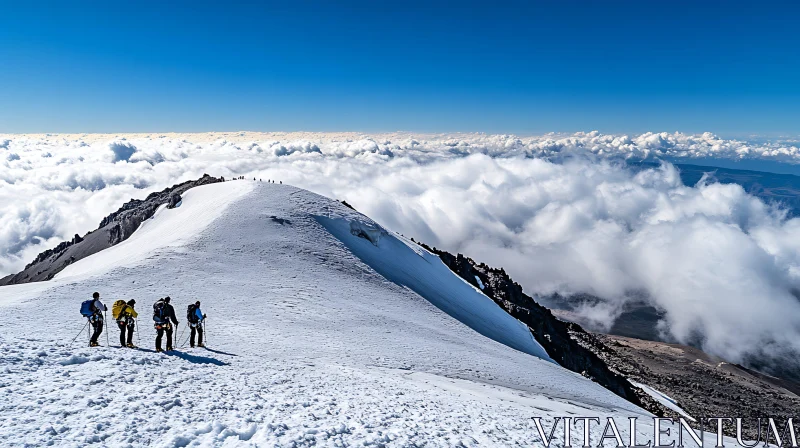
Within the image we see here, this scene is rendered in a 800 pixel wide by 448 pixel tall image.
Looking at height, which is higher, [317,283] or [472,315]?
[317,283]

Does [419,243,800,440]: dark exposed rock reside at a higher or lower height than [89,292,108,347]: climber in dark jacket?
lower

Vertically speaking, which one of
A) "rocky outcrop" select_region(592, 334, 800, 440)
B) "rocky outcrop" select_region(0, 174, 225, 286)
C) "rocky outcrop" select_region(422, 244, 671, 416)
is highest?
"rocky outcrop" select_region(0, 174, 225, 286)

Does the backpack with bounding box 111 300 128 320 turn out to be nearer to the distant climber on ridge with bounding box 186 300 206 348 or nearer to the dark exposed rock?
the distant climber on ridge with bounding box 186 300 206 348

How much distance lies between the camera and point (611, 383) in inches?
2435

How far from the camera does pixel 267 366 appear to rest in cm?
1617

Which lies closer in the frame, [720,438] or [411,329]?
[720,438]

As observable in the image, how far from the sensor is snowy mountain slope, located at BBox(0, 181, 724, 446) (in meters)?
10.3

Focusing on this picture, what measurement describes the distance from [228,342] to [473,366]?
534 inches

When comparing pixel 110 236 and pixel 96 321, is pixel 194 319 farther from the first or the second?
pixel 110 236

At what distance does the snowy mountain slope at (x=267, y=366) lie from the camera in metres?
10.3

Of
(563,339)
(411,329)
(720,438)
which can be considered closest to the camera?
(720,438)

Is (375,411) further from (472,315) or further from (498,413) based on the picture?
(472,315)

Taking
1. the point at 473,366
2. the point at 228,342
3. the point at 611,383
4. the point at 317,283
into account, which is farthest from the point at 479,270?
the point at 228,342

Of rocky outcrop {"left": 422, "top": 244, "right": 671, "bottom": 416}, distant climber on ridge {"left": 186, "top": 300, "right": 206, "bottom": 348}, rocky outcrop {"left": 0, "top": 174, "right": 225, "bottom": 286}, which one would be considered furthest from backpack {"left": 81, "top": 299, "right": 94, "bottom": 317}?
rocky outcrop {"left": 0, "top": 174, "right": 225, "bottom": 286}
